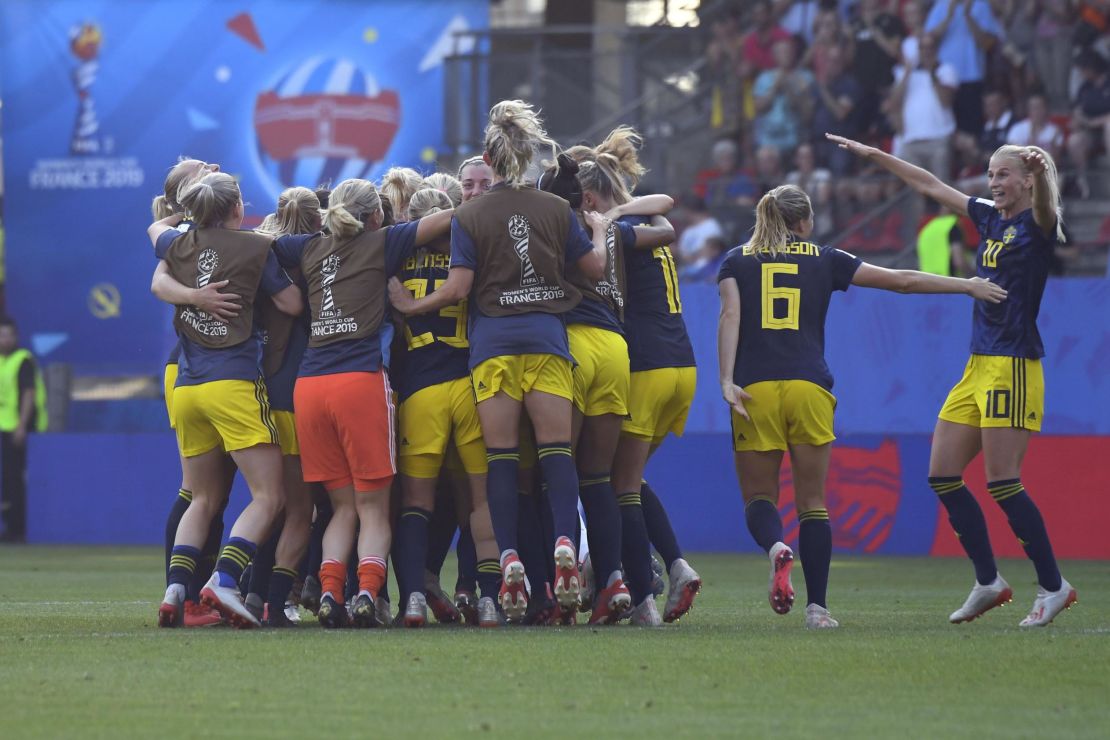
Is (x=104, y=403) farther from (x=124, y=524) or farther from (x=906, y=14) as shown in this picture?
(x=906, y=14)

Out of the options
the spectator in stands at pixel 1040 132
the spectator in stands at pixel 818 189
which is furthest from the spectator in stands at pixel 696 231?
the spectator in stands at pixel 1040 132

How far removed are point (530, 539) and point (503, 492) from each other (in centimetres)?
61

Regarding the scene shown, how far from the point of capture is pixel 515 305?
784 cm

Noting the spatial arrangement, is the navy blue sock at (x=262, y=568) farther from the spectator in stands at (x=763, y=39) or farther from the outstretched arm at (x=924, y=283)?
the spectator in stands at (x=763, y=39)

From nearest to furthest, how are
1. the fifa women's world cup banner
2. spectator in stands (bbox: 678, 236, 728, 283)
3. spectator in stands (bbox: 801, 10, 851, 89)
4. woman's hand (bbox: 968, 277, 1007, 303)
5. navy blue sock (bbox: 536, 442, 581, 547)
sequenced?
navy blue sock (bbox: 536, 442, 581, 547) → woman's hand (bbox: 968, 277, 1007, 303) → spectator in stands (bbox: 678, 236, 728, 283) → spectator in stands (bbox: 801, 10, 851, 89) → the fifa women's world cup banner

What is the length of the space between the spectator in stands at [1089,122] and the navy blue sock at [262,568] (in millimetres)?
10826

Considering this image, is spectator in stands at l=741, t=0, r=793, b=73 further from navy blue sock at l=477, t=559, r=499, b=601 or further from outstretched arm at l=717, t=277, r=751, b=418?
navy blue sock at l=477, t=559, r=499, b=601

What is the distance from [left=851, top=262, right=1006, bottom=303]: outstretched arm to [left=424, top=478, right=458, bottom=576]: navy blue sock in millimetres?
2155

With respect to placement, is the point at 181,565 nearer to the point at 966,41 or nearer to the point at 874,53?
the point at 966,41

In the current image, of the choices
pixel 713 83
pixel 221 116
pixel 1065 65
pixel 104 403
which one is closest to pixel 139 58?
pixel 221 116

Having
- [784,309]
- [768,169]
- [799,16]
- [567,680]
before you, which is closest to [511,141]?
[784,309]

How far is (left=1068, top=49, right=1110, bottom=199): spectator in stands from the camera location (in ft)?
56.3

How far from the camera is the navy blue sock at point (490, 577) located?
820 cm

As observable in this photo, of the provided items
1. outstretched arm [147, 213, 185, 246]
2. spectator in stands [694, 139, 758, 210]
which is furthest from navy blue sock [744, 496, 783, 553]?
spectator in stands [694, 139, 758, 210]
